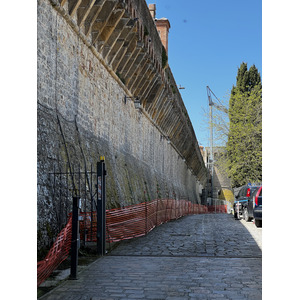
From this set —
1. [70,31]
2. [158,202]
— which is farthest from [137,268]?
[158,202]

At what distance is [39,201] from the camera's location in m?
7.37

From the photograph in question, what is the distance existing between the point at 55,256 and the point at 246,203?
40.1 feet

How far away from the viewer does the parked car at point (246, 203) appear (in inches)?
648

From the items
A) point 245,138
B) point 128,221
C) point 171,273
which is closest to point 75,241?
point 171,273

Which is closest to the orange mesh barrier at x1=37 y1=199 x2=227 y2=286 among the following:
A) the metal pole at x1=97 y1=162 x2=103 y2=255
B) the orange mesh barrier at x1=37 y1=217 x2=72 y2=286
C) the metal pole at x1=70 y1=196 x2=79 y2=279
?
the orange mesh barrier at x1=37 y1=217 x2=72 y2=286

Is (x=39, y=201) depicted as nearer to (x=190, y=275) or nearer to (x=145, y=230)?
(x=190, y=275)

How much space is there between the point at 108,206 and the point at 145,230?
1208 millimetres

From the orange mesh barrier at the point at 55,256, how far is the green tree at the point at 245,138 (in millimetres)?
23278

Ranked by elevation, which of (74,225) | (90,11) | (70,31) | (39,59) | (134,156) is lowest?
(74,225)

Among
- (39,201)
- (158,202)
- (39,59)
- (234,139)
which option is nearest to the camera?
(39,201)

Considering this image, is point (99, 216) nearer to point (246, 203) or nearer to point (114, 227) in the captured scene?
point (114, 227)

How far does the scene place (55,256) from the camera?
657cm

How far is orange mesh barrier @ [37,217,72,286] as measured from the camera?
5.91 m

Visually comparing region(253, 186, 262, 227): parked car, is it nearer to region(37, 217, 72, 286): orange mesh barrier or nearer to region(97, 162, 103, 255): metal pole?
region(97, 162, 103, 255): metal pole
